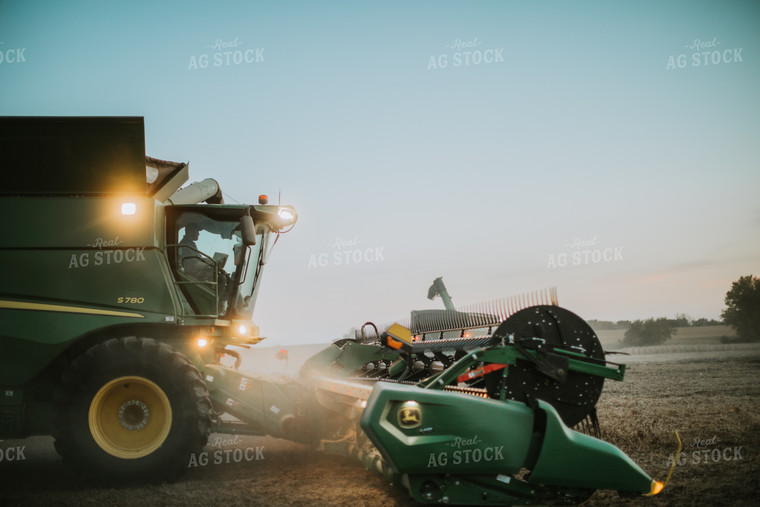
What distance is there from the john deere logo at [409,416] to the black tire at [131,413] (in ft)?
7.19

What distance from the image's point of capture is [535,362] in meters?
3.98

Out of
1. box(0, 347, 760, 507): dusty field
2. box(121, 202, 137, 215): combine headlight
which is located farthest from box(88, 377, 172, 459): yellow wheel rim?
box(121, 202, 137, 215): combine headlight

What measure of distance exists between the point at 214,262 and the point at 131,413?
5.94 ft

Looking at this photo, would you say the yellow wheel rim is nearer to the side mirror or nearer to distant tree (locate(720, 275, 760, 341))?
the side mirror

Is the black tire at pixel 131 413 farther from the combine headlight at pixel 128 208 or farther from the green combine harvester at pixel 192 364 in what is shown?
the combine headlight at pixel 128 208

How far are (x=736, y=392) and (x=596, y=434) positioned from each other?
10.7 metres

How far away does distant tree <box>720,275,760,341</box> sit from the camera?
56.0 metres

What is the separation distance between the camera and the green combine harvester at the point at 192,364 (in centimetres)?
366

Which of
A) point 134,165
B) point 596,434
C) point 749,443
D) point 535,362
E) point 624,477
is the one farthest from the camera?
point 749,443

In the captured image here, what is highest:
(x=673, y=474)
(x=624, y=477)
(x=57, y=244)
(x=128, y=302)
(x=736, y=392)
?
(x=57, y=244)

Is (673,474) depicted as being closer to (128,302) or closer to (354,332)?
(354,332)

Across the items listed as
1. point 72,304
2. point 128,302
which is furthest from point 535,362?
point 72,304

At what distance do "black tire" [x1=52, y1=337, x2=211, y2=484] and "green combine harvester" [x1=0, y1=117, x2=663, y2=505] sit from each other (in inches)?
0.5

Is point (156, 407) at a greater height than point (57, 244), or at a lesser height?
lesser
